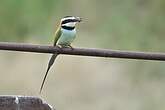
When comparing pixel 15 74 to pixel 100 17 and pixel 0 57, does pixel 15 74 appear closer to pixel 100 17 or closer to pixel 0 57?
pixel 0 57

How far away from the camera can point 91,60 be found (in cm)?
704

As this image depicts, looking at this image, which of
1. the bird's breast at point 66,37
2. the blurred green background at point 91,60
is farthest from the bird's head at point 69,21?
the blurred green background at point 91,60

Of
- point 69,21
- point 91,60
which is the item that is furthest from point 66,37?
point 91,60

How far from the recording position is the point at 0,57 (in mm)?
7125

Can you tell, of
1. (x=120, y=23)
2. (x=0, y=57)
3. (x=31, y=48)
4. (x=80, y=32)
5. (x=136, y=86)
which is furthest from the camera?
(x=120, y=23)

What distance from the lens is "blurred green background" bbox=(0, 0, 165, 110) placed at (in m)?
6.38

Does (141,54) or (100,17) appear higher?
(141,54)

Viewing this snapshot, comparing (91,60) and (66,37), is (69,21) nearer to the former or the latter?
(66,37)

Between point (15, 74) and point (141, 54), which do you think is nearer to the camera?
point (141, 54)

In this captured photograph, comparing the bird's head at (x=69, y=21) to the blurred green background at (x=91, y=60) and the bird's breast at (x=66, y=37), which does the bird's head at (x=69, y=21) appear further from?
the blurred green background at (x=91, y=60)

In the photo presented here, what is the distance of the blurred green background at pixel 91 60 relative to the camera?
638 centimetres

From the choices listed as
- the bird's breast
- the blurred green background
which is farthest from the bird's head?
the blurred green background

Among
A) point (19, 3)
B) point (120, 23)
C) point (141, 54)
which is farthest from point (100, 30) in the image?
point (141, 54)

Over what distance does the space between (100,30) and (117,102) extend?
78.9 inches
